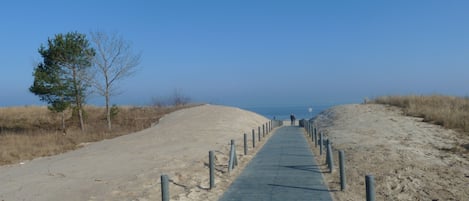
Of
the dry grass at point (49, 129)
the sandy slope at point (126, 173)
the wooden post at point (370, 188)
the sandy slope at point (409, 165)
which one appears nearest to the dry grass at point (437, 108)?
the sandy slope at point (409, 165)

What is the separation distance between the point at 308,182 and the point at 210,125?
20.2m

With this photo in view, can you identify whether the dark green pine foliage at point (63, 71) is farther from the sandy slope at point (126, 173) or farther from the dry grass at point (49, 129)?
the sandy slope at point (126, 173)

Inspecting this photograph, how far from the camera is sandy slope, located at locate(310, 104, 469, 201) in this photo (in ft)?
30.2

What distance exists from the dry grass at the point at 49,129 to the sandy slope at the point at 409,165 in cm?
1472

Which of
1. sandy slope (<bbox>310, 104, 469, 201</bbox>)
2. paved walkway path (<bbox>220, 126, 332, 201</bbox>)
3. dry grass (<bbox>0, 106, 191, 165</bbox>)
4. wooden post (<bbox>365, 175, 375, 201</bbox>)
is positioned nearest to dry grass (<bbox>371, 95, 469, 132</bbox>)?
sandy slope (<bbox>310, 104, 469, 201</bbox>)

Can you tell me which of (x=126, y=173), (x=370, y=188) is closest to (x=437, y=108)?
(x=126, y=173)

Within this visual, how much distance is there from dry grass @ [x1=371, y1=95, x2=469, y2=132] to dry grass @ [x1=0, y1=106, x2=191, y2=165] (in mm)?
20218

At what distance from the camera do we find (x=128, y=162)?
16.1 m

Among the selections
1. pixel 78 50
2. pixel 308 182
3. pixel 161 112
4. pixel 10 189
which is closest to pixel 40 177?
pixel 10 189

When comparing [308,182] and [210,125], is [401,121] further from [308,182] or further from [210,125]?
[308,182]

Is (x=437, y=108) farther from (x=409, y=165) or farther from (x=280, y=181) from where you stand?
(x=280, y=181)

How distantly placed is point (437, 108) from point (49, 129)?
33337mm

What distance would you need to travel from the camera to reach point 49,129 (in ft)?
137

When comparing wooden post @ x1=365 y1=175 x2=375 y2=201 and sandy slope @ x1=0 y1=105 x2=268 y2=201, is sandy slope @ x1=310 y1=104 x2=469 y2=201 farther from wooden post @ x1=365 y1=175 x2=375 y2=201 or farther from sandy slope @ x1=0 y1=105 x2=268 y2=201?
sandy slope @ x1=0 y1=105 x2=268 y2=201
